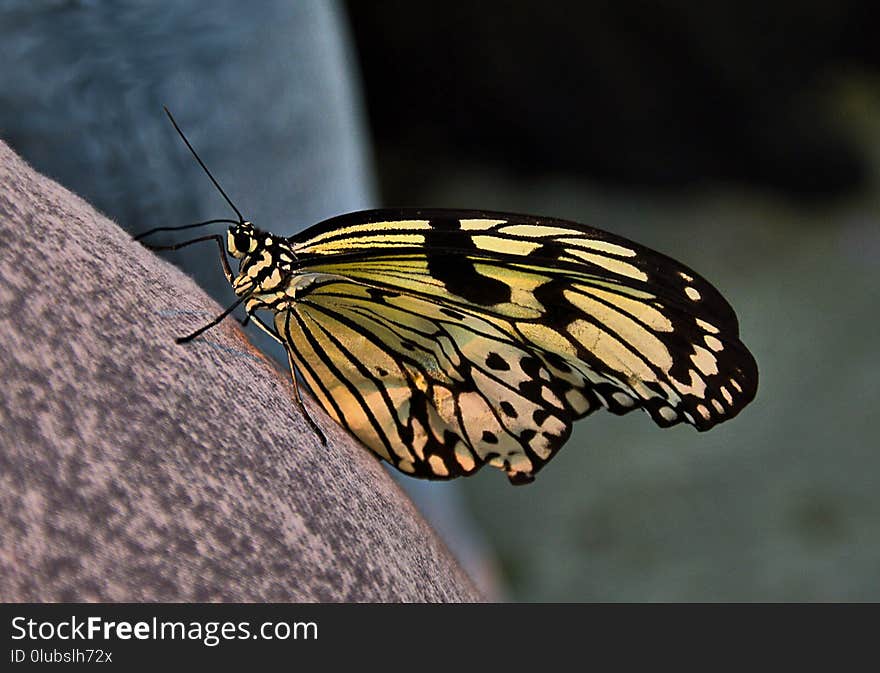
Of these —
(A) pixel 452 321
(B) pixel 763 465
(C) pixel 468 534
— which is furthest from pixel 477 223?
(B) pixel 763 465

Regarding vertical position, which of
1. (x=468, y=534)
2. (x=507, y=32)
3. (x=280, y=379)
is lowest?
(x=280, y=379)

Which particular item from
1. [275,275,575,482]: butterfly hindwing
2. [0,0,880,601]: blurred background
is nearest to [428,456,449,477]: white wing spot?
[275,275,575,482]: butterfly hindwing

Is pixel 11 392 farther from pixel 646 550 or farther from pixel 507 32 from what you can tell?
pixel 507 32

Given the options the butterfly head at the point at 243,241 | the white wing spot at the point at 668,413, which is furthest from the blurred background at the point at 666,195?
the white wing spot at the point at 668,413

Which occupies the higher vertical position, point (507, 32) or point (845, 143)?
point (507, 32)

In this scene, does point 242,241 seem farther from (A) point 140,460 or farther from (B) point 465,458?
(A) point 140,460

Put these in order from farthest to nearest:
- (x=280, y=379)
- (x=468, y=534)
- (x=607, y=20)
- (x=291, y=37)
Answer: (x=607, y=20) → (x=468, y=534) → (x=291, y=37) → (x=280, y=379)

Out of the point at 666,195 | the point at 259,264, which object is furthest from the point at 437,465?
the point at 666,195

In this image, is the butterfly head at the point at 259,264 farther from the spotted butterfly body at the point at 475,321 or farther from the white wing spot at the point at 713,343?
the white wing spot at the point at 713,343
